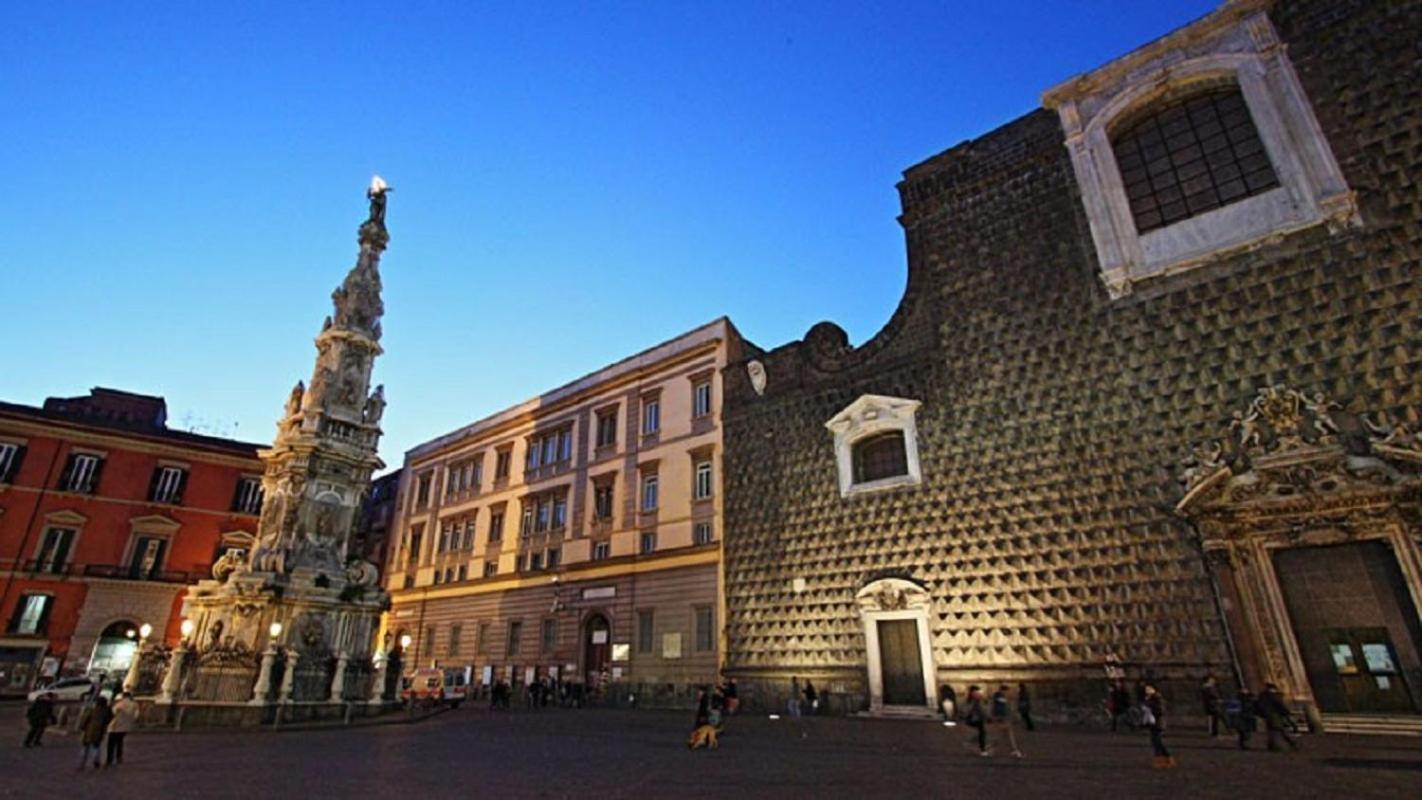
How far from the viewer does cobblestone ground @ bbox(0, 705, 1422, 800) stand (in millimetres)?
6930

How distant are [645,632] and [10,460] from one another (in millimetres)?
27464

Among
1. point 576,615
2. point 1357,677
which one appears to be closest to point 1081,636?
point 1357,677

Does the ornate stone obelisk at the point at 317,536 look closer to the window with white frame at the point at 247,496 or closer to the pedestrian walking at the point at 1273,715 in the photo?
the window with white frame at the point at 247,496

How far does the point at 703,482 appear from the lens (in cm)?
2272

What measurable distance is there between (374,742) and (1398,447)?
18.3 m

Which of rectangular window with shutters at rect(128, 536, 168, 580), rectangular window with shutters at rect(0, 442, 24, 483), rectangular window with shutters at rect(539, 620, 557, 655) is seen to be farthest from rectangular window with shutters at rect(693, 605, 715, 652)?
rectangular window with shutters at rect(0, 442, 24, 483)

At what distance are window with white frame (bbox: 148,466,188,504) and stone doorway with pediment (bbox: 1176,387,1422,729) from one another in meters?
37.6

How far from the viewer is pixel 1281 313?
1327 cm

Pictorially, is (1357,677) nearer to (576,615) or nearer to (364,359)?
(576,615)

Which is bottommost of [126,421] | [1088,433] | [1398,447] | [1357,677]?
[1357,677]

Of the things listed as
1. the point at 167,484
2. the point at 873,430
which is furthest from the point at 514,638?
the point at 167,484

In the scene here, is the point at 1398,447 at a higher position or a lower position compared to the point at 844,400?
lower

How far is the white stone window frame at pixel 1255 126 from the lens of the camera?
45.0ft

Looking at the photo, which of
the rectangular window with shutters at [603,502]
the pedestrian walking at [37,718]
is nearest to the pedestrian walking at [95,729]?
the pedestrian walking at [37,718]
